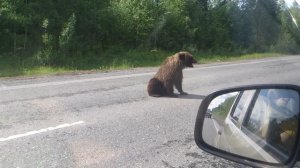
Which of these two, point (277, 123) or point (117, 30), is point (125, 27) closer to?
point (117, 30)

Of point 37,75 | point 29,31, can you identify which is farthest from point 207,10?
point 37,75

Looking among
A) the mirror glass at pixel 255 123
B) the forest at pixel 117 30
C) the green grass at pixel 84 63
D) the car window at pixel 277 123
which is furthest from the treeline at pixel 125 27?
the car window at pixel 277 123

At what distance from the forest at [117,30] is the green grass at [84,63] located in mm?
55

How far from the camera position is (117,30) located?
70.2ft

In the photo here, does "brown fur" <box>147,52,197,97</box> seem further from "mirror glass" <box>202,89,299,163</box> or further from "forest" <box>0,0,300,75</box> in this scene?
"forest" <box>0,0,300,75</box>

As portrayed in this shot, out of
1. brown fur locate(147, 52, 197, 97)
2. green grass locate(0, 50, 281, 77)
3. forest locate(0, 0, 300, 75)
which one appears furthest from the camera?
forest locate(0, 0, 300, 75)

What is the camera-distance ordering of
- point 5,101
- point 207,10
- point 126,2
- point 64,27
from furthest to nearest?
point 207,10
point 126,2
point 64,27
point 5,101

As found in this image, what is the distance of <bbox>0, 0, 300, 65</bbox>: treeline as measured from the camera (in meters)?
17.4

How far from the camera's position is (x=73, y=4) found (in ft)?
A: 63.5

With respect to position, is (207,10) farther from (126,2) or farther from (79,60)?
(79,60)

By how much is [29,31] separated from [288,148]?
17291 mm

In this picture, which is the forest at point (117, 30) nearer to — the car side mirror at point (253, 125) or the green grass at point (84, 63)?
the green grass at point (84, 63)

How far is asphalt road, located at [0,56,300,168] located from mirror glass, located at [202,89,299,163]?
215 centimetres

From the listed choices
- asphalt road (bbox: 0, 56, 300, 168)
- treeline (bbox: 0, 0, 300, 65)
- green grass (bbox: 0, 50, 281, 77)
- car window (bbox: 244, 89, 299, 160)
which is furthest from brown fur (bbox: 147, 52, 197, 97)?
treeline (bbox: 0, 0, 300, 65)
